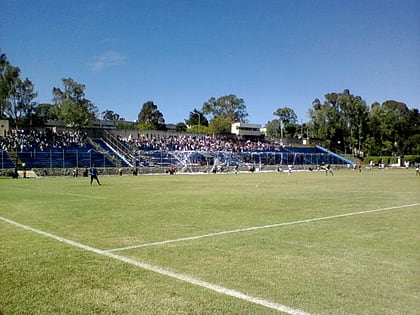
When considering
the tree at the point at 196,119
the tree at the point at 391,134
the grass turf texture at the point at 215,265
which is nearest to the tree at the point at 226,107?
the tree at the point at 196,119

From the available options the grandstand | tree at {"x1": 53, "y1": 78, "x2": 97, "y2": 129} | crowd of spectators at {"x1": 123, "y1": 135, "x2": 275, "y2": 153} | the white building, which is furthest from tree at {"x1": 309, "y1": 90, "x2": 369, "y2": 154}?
tree at {"x1": 53, "y1": 78, "x2": 97, "y2": 129}

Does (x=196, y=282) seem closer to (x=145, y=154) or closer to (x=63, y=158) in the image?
(x=63, y=158)

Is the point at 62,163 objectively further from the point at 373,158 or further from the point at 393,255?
the point at 373,158

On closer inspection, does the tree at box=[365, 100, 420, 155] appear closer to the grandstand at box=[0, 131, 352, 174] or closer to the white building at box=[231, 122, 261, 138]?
the grandstand at box=[0, 131, 352, 174]

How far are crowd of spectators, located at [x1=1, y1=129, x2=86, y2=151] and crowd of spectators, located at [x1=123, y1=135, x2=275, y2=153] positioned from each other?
28.1ft

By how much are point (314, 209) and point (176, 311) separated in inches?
427

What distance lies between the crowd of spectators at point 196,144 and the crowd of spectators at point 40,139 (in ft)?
28.1

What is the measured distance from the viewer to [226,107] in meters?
138

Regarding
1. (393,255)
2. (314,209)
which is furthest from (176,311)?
(314,209)

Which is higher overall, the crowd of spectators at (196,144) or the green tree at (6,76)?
the crowd of spectators at (196,144)

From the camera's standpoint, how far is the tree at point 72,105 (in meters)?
73.9

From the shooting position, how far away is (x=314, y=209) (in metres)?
14.9

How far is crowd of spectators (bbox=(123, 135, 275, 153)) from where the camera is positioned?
Result: 6906cm

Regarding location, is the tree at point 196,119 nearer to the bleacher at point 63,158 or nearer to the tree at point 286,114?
the tree at point 286,114
